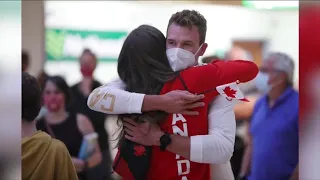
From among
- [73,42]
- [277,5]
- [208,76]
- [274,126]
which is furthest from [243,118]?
[277,5]

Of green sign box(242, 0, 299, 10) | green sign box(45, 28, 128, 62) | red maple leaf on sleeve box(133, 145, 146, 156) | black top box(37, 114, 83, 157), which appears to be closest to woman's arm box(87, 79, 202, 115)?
red maple leaf on sleeve box(133, 145, 146, 156)

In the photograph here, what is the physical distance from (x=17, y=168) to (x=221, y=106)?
767 mm

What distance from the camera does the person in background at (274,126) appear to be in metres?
2.56

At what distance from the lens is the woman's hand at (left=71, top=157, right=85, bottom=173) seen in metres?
2.29

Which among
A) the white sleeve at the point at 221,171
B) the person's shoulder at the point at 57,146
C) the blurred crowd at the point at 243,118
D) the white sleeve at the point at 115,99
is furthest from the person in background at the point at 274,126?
the person's shoulder at the point at 57,146

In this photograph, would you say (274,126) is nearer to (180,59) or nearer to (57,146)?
(180,59)

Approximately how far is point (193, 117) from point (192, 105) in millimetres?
45

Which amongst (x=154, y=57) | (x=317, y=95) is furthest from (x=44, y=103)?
(x=317, y=95)

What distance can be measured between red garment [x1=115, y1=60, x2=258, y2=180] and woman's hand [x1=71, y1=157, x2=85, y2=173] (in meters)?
0.43

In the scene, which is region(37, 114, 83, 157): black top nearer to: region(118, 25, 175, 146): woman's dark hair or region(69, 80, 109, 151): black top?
region(69, 80, 109, 151): black top

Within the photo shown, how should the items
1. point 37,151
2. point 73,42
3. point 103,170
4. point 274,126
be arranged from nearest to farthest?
point 37,151
point 103,170
point 274,126
point 73,42

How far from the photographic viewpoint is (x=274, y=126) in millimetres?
2818

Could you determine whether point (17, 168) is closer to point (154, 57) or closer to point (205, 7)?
point (154, 57)

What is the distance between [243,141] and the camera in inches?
95.3
